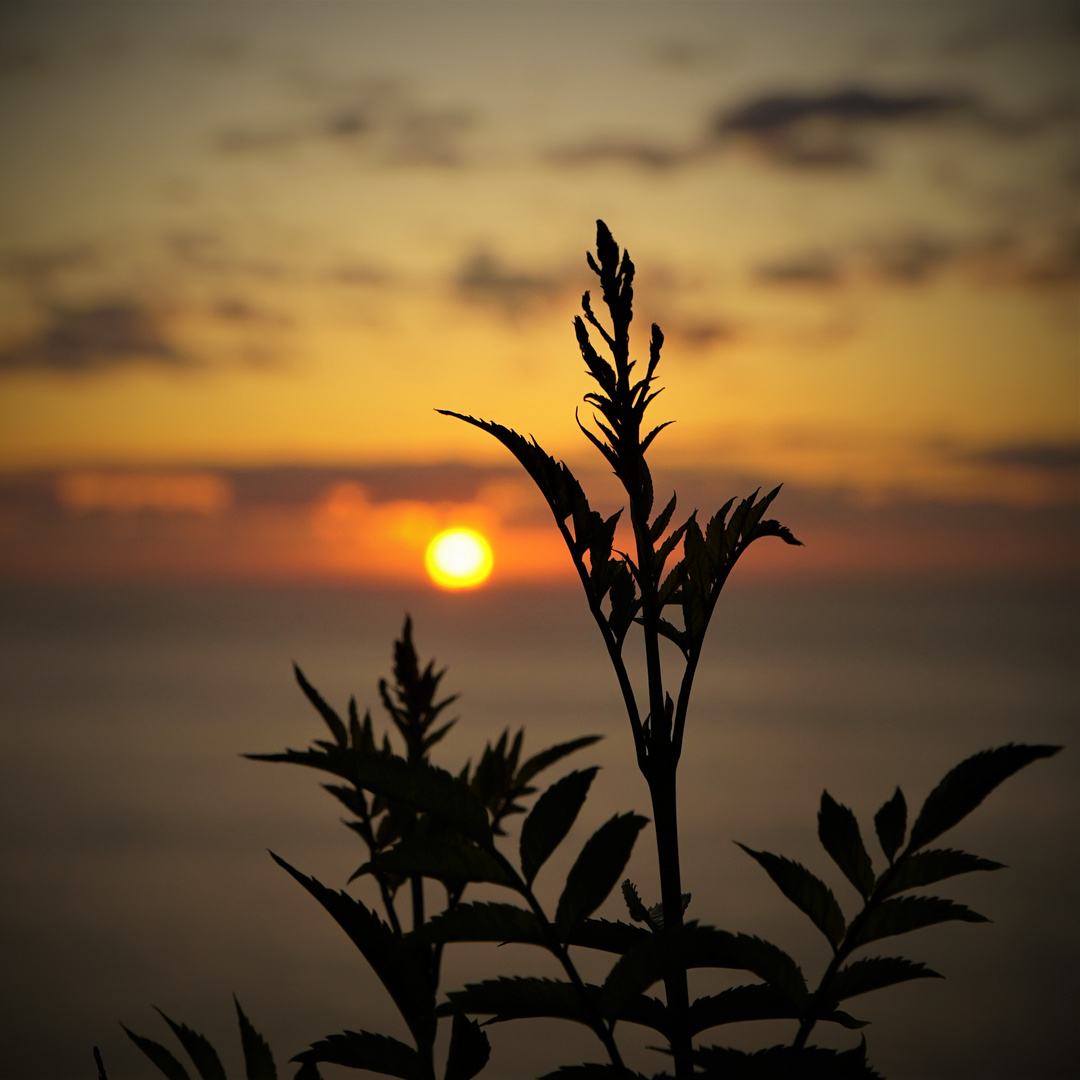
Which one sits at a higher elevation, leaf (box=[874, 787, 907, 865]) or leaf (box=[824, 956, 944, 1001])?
leaf (box=[874, 787, 907, 865])

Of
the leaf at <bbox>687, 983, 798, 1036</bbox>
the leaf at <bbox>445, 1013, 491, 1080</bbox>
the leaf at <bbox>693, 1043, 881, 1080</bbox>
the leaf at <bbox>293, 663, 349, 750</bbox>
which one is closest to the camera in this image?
the leaf at <bbox>693, 1043, 881, 1080</bbox>

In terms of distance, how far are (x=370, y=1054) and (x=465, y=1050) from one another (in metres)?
0.11

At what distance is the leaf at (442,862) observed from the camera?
3.44 ft

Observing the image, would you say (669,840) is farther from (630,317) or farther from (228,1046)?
(228,1046)

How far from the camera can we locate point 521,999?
1042 mm

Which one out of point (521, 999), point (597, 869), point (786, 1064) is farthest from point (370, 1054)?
point (786, 1064)

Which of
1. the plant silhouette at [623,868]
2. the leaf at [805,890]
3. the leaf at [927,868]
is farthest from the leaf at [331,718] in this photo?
the leaf at [927,868]

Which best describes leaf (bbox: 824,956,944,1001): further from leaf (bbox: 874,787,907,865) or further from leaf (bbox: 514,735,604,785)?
leaf (bbox: 514,735,604,785)

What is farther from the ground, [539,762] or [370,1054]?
[539,762]

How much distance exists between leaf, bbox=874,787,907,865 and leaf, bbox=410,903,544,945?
384mm

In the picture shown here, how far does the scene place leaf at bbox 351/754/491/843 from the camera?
40.2 inches

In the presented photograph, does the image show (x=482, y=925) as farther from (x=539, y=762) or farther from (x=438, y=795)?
(x=539, y=762)

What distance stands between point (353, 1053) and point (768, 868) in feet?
1.68

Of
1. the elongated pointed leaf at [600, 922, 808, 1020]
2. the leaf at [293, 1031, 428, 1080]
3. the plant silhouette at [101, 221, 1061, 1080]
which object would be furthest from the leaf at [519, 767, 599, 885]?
the leaf at [293, 1031, 428, 1080]
